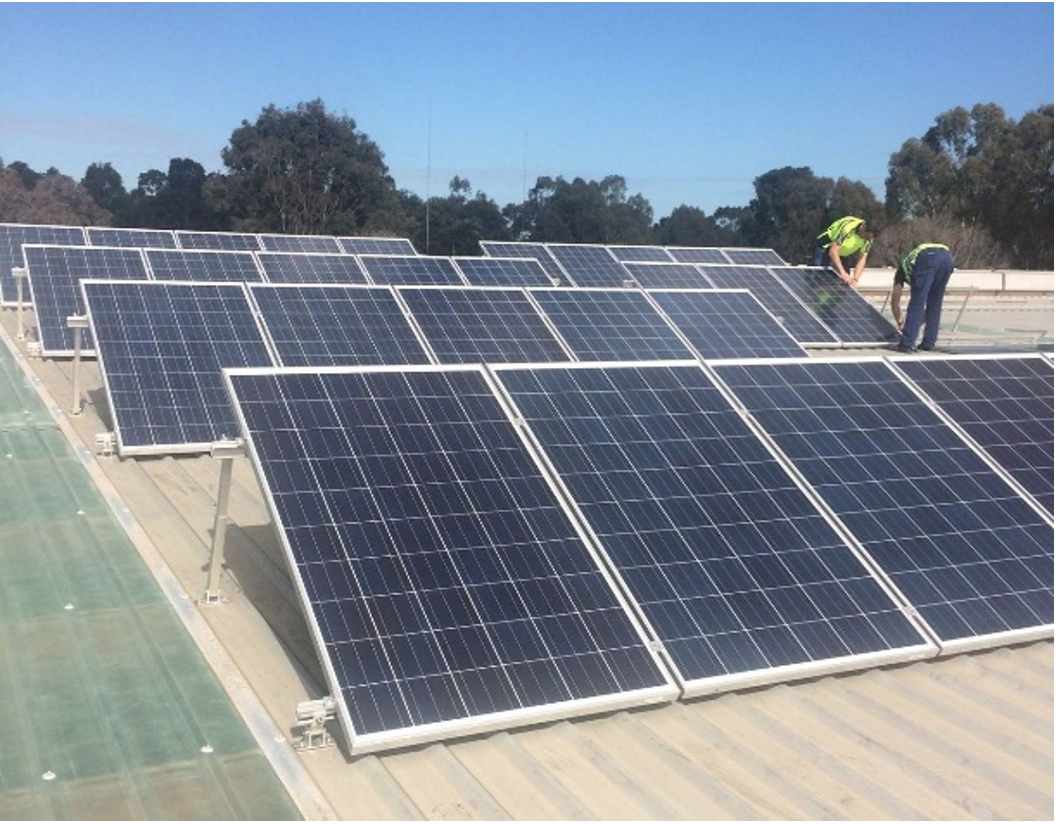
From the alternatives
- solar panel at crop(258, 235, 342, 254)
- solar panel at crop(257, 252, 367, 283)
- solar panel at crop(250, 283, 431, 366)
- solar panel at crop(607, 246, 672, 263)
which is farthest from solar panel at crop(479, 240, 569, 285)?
solar panel at crop(250, 283, 431, 366)

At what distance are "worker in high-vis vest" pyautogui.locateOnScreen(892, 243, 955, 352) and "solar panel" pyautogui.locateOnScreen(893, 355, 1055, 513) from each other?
6.75 m

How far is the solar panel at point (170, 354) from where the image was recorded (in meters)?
12.6

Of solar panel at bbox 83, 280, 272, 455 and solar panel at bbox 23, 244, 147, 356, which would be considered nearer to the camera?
solar panel at bbox 83, 280, 272, 455

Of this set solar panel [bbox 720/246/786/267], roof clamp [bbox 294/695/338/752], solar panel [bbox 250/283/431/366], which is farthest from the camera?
solar panel [bbox 720/246/786/267]

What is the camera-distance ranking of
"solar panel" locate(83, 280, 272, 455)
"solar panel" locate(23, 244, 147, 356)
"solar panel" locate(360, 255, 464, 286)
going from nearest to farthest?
"solar panel" locate(83, 280, 272, 455)
"solar panel" locate(23, 244, 147, 356)
"solar panel" locate(360, 255, 464, 286)

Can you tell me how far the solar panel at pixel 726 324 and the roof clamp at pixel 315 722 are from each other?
12257mm

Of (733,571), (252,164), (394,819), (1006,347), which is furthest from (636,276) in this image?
(252,164)

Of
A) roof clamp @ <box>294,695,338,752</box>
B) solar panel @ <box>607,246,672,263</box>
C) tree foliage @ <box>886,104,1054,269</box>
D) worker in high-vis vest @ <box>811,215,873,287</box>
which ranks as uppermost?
tree foliage @ <box>886,104,1054,269</box>

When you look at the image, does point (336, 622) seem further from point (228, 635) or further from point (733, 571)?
point (733, 571)

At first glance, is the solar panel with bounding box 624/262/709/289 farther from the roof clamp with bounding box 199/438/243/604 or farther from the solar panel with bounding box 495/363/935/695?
the roof clamp with bounding box 199/438/243/604

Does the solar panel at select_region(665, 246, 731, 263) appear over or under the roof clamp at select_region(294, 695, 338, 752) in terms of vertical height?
over

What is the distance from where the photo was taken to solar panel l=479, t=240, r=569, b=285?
29.1m

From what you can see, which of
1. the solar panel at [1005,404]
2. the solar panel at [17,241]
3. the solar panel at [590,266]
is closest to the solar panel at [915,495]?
the solar panel at [1005,404]

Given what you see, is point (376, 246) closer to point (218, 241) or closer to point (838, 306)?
point (218, 241)
